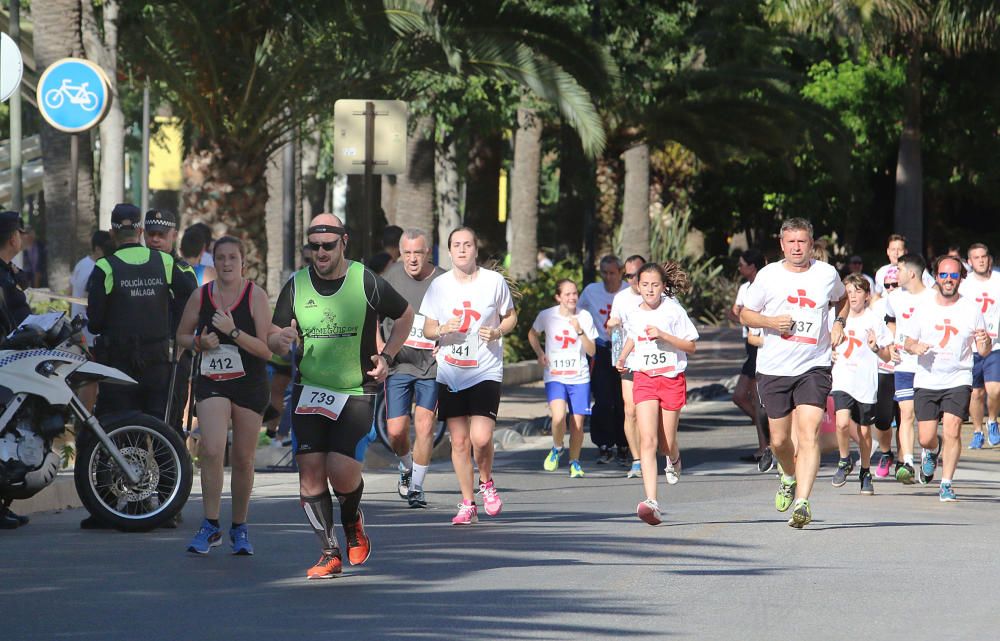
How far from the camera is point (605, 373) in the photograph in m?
16.6

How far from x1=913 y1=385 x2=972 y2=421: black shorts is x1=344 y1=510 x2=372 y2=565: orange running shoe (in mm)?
6090

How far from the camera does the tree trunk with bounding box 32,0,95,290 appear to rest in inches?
779

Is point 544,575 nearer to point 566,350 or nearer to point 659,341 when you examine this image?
point 659,341

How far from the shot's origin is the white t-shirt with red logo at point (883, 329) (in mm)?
14167

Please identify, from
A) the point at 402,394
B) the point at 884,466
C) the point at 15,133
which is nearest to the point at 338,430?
the point at 402,394

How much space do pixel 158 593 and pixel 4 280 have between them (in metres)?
3.66

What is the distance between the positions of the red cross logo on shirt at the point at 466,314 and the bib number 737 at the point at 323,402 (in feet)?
8.89

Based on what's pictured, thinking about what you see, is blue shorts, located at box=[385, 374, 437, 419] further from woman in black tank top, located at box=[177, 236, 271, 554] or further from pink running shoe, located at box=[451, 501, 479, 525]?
woman in black tank top, located at box=[177, 236, 271, 554]

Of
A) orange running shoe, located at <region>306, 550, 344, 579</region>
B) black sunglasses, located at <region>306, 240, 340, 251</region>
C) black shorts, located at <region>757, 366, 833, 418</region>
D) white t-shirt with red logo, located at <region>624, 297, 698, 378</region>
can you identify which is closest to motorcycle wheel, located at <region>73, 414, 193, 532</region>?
orange running shoe, located at <region>306, 550, 344, 579</region>

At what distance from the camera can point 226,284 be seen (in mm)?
9922

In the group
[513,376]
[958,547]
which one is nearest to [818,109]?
[513,376]

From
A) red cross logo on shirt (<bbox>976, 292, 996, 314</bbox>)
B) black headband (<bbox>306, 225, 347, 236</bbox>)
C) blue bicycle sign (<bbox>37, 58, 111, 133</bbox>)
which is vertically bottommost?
red cross logo on shirt (<bbox>976, 292, 996, 314</bbox>)

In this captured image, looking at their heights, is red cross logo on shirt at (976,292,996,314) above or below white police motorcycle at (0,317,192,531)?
above

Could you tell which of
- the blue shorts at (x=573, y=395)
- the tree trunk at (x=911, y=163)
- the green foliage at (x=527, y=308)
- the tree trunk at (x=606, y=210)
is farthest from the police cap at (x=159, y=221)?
the tree trunk at (x=606, y=210)
